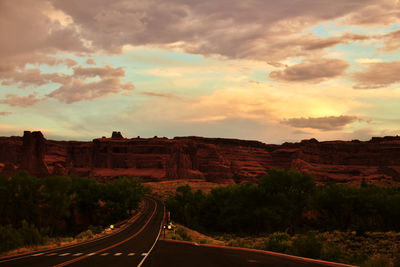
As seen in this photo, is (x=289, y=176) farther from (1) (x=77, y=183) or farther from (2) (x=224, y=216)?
(1) (x=77, y=183)

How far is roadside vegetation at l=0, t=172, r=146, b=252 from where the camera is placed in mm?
69812

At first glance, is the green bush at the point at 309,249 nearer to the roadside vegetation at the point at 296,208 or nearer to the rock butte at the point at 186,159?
the roadside vegetation at the point at 296,208

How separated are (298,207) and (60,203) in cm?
4315

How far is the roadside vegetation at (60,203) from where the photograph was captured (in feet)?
229

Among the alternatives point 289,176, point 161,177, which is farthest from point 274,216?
point 161,177

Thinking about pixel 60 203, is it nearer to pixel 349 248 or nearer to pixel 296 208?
pixel 296 208

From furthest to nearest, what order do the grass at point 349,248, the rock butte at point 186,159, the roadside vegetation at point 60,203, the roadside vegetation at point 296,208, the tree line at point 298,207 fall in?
the rock butte at point 186,159
the roadside vegetation at point 60,203
the tree line at point 298,207
the roadside vegetation at point 296,208
the grass at point 349,248

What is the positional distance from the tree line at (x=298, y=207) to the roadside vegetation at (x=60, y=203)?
856 inches

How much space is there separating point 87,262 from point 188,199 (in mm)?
61091

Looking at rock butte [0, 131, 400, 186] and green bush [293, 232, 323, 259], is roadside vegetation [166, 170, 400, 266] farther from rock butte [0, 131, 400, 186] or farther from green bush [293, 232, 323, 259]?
rock butte [0, 131, 400, 186]

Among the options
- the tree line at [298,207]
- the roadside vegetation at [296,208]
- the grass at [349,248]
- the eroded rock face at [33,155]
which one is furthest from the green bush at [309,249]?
the eroded rock face at [33,155]

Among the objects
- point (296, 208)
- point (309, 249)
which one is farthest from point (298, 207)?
point (309, 249)

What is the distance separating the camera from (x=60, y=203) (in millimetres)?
72688

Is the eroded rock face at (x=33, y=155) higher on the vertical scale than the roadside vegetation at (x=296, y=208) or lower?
higher
